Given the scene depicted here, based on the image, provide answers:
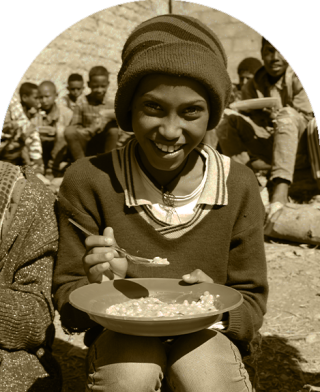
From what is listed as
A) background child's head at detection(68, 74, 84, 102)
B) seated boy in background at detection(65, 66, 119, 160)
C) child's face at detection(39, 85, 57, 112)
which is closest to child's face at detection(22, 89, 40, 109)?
child's face at detection(39, 85, 57, 112)

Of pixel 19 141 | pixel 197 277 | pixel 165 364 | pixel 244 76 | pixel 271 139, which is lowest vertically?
pixel 165 364

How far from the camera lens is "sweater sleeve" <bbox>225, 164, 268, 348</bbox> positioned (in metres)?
1.91

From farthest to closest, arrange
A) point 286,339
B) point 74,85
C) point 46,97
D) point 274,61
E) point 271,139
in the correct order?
point 74,85, point 46,97, point 274,61, point 271,139, point 286,339

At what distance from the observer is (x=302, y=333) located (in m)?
2.87

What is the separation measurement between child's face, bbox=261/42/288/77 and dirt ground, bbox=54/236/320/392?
2.84 meters

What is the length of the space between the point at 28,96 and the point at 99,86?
107cm

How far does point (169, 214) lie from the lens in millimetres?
1948

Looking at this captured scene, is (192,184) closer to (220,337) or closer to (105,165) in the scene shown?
(105,165)

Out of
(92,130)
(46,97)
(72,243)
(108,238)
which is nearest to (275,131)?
(92,130)

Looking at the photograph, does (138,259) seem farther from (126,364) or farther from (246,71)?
(246,71)

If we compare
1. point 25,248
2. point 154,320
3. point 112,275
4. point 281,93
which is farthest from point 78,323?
point 281,93

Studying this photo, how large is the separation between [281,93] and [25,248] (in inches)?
184

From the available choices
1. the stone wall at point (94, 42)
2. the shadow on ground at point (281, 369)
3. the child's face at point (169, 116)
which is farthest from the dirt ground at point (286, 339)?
the stone wall at point (94, 42)

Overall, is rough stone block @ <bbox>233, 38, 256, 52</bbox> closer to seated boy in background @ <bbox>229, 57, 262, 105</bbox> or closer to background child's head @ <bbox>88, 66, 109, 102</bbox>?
seated boy in background @ <bbox>229, 57, 262, 105</bbox>
